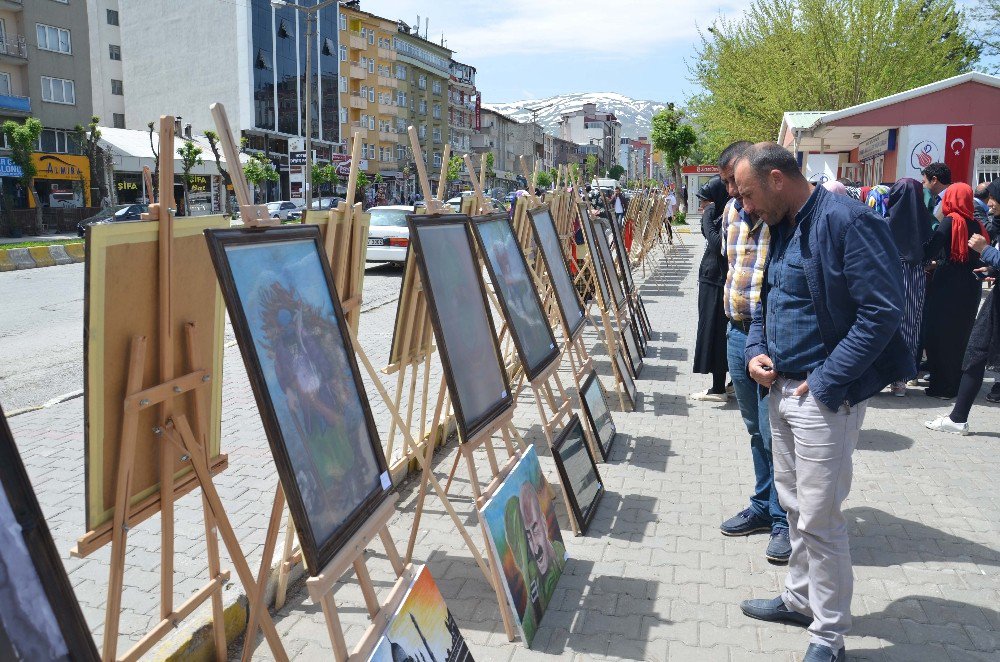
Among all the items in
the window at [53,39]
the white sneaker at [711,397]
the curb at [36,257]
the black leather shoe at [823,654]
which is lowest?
the black leather shoe at [823,654]

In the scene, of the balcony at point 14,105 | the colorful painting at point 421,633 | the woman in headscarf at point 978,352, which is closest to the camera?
the colorful painting at point 421,633

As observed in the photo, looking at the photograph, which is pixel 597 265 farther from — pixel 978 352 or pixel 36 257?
pixel 36 257

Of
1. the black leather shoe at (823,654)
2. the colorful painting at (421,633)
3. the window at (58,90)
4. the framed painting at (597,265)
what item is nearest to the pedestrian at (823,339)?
the black leather shoe at (823,654)

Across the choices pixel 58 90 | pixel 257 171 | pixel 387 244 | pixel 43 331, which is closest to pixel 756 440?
pixel 43 331

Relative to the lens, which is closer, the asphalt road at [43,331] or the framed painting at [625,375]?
the framed painting at [625,375]

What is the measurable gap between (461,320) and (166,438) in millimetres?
1414

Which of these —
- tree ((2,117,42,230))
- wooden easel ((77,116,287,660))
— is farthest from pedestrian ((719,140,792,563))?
tree ((2,117,42,230))

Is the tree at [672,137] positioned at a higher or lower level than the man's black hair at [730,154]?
higher

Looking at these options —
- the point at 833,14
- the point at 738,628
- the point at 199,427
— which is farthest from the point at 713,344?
the point at 833,14

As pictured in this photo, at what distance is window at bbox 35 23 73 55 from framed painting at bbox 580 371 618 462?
1803 inches

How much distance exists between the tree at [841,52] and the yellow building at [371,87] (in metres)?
51.1

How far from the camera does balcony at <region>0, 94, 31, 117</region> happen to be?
1561 inches

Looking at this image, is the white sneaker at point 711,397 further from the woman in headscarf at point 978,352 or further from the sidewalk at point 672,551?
the woman in headscarf at point 978,352

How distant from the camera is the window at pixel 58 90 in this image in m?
42.7
